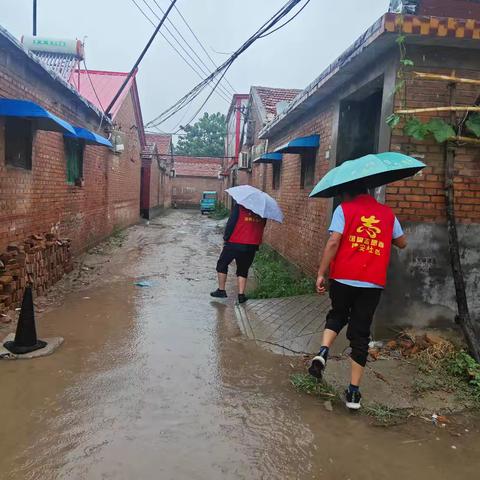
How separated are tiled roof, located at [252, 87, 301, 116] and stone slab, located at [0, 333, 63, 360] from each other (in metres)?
13.9

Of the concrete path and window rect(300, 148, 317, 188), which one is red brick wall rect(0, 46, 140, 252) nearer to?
the concrete path

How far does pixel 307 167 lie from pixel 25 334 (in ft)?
18.9

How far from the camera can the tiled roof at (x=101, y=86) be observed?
14172 millimetres

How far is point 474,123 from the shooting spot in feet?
14.6

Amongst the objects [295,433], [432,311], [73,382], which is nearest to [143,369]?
[73,382]

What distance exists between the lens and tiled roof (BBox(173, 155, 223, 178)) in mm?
41125

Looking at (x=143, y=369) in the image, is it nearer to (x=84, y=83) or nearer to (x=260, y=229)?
(x=260, y=229)

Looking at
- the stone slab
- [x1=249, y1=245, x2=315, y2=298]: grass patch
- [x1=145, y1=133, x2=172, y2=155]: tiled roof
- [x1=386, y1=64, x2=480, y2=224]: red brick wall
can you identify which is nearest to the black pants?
[x1=386, y1=64, x2=480, y2=224]: red brick wall

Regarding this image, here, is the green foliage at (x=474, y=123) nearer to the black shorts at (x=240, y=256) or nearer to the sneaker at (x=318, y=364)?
the sneaker at (x=318, y=364)

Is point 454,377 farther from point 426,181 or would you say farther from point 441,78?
point 441,78

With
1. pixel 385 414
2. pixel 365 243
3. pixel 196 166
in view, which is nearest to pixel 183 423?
pixel 385 414

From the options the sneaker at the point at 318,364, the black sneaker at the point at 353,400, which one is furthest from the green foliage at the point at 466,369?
the sneaker at the point at 318,364

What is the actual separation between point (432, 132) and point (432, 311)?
→ 6.05 ft

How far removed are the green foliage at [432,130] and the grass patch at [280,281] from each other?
308 centimetres
